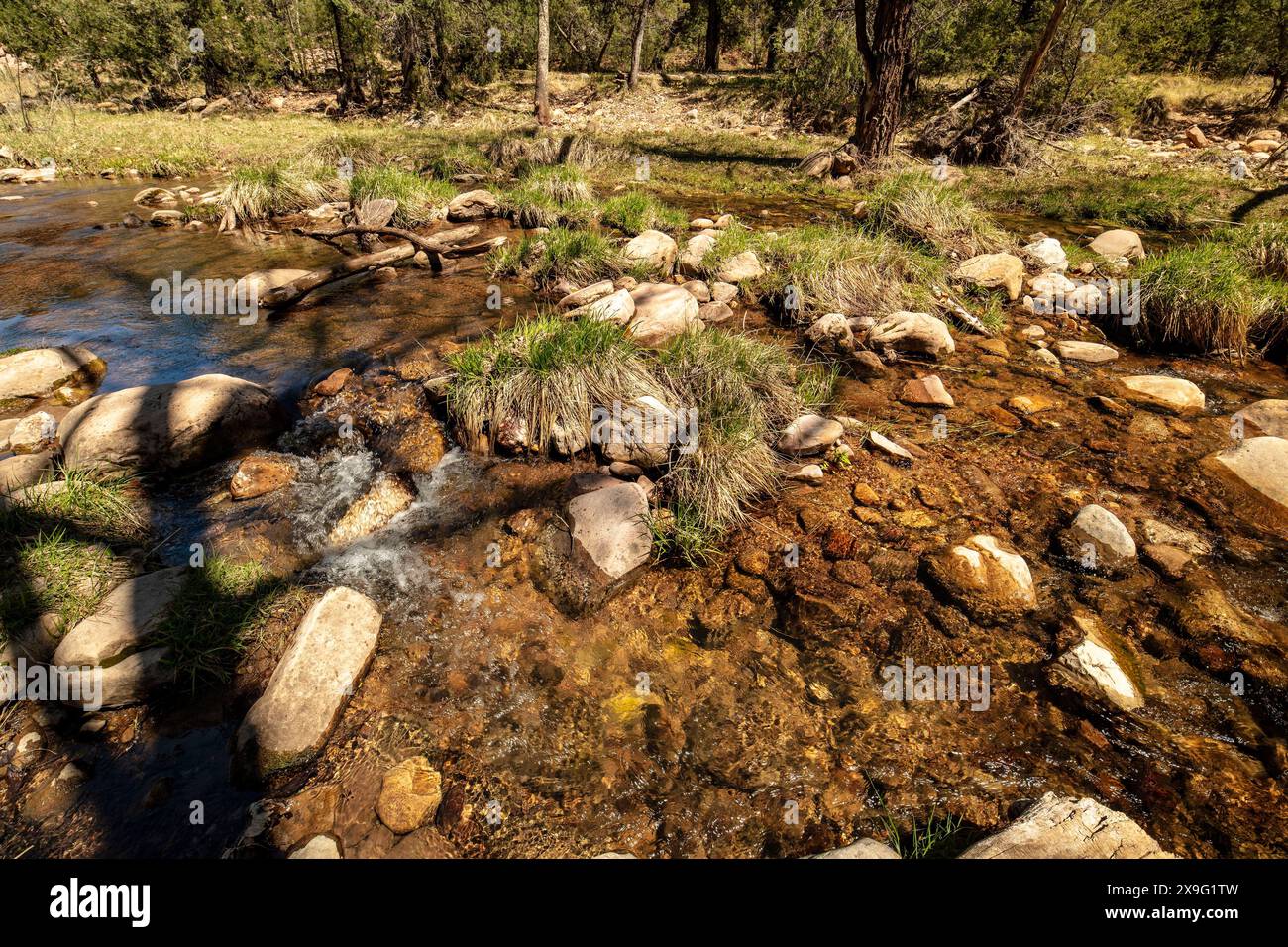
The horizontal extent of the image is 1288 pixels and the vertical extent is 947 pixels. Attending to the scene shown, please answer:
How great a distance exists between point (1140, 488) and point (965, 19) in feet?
66.7

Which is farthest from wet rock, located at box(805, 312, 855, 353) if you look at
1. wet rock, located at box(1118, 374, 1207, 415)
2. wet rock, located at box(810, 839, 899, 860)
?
wet rock, located at box(810, 839, 899, 860)

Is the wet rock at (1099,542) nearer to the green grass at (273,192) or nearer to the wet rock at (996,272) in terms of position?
the wet rock at (996,272)

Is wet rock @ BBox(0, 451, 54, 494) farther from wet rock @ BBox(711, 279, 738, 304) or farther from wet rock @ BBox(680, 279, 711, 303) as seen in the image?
wet rock @ BBox(711, 279, 738, 304)

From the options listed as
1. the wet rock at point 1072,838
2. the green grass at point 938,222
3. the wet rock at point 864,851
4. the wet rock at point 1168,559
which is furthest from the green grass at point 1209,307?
the wet rock at point 864,851

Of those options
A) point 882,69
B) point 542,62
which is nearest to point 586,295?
point 882,69

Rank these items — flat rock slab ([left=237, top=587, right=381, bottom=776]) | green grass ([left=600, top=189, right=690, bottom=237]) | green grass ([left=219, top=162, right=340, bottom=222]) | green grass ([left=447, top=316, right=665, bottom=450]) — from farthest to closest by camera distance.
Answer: green grass ([left=219, top=162, right=340, bottom=222])
green grass ([left=600, top=189, right=690, bottom=237])
green grass ([left=447, top=316, right=665, bottom=450])
flat rock slab ([left=237, top=587, right=381, bottom=776])

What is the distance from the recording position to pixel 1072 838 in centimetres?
202

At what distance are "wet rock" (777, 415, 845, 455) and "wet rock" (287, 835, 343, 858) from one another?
3.63 metres

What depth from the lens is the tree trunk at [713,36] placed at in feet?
83.5

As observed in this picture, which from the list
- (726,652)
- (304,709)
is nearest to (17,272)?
(304,709)

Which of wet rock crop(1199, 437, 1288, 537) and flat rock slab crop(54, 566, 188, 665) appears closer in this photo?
flat rock slab crop(54, 566, 188, 665)

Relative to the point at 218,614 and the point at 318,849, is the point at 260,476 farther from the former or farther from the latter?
the point at 318,849

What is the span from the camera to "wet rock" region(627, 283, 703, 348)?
5691 mm

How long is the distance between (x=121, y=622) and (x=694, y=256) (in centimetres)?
705
